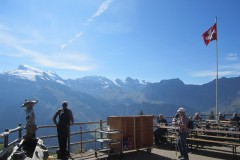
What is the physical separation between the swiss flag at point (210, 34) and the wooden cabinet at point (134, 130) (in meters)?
12.7

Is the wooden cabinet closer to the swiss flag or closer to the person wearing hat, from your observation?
the person wearing hat

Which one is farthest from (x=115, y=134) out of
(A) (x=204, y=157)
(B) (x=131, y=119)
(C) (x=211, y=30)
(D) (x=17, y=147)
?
(C) (x=211, y=30)

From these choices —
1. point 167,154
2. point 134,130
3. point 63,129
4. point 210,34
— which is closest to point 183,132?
point 167,154

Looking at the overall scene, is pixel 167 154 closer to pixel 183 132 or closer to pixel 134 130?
pixel 134 130

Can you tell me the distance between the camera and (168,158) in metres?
14.3

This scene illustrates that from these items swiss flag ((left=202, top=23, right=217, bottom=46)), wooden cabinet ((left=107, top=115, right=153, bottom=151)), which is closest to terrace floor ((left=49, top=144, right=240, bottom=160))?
wooden cabinet ((left=107, top=115, right=153, bottom=151))

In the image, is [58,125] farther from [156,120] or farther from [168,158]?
[156,120]

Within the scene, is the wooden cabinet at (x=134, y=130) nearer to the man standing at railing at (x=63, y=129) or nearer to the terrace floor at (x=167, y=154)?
the terrace floor at (x=167, y=154)

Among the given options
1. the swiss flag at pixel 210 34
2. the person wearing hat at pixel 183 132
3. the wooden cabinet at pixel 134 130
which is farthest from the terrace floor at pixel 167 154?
the swiss flag at pixel 210 34

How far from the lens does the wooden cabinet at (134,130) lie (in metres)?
15.1

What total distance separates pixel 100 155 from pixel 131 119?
2.29m

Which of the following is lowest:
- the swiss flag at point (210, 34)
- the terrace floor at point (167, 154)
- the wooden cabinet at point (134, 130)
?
the terrace floor at point (167, 154)

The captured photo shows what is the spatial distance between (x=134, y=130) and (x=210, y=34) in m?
14.1

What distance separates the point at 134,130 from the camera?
50.5ft
